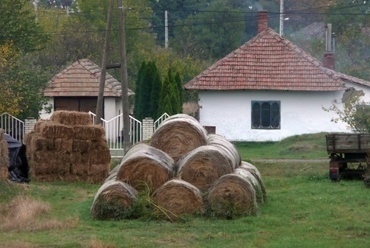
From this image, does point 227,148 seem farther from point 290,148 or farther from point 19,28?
point 19,28

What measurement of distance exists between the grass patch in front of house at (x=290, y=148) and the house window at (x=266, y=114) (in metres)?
0.85

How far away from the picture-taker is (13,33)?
42656mm

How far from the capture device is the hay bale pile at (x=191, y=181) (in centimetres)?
1739

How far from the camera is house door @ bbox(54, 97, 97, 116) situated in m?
43.0

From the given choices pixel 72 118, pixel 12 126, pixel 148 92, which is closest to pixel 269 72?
pixel 148 92

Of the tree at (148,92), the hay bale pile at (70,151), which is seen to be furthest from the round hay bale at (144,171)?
the tree at (148,92)

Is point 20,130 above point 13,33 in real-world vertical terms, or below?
below

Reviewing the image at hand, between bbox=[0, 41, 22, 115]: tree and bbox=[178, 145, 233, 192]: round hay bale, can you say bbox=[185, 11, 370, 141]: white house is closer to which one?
bbox=[0, 41, 22, 115]: tree

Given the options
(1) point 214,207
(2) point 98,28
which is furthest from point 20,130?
(2) point 98,28

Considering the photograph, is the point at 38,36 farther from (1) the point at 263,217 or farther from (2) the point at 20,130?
(1) the point at 263,217

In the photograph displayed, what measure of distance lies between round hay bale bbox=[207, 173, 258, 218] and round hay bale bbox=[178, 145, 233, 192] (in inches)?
21.6

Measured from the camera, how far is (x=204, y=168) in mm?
18219

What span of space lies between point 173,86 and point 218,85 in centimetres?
453

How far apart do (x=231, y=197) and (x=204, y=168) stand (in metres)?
0.98
